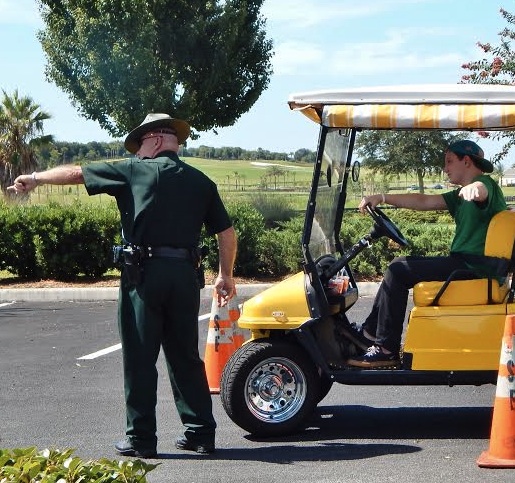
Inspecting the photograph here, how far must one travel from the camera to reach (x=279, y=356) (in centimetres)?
681

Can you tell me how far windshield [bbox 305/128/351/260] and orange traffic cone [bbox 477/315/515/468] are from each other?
142 cm

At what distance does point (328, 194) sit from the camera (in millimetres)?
7418

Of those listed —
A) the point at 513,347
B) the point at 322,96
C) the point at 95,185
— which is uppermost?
the point at 322,96

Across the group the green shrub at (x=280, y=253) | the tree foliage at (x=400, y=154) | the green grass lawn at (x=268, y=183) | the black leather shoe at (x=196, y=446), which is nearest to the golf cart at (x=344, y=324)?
the black leather shoe at (x=196, y=446)

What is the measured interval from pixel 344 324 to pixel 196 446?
1.34 metres

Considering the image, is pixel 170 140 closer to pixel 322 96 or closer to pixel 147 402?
pixel 322 96

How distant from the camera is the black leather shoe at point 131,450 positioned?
6.18 meters

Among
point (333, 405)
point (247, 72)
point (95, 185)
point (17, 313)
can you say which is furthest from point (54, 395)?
point (247, 72)

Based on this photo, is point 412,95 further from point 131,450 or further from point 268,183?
point 268,183

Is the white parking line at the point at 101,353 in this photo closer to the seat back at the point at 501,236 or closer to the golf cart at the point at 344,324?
the golf cart at the point at 344,324

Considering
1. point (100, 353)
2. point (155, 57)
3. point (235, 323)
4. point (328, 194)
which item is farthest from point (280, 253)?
point (155, 57)

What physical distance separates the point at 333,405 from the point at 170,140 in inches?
96.1

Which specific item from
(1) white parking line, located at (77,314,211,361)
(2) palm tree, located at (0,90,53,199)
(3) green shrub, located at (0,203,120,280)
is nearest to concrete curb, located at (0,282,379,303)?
(3) green shrub, located at (0,203,120,280)

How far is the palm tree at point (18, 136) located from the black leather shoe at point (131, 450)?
37.5 meters
